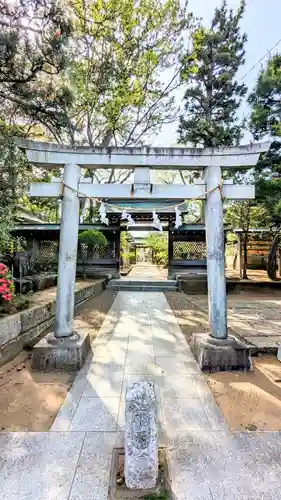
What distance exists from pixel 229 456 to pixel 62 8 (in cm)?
745

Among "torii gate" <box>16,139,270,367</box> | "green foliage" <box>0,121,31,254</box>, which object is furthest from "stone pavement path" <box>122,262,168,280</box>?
"torii gate" <box>16,139,270,367</box>

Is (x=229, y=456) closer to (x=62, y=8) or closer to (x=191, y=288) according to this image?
(x=62, y=8)

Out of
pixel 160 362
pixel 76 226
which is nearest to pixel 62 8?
pixel 76 226

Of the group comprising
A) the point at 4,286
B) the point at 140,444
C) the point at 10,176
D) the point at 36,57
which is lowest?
the point at 140,444

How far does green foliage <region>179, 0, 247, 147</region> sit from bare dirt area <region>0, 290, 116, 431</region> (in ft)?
44.3

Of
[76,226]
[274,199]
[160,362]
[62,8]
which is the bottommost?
[160,362]

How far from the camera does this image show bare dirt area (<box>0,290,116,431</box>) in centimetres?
257

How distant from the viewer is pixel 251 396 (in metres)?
3.06

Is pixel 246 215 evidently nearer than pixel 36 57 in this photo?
No

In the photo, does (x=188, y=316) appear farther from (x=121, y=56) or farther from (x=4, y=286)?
(x=121, y=56)

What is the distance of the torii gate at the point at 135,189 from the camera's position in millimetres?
3793

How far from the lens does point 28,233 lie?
1448cm

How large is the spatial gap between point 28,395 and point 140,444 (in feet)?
6.15

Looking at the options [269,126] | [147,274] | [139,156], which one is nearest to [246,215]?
[269,126]
